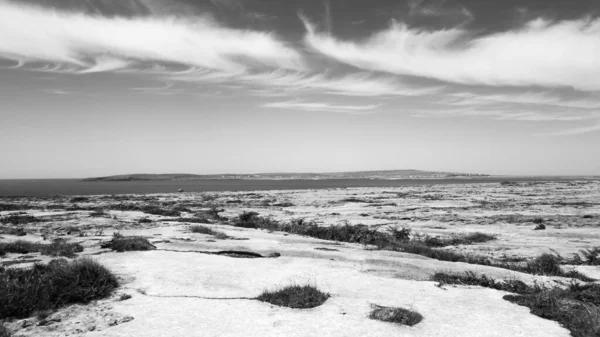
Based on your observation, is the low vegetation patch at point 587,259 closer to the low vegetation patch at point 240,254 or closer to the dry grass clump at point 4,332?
the low vegetation patch at point 240,254

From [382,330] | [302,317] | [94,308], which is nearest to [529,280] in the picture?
[382,330]

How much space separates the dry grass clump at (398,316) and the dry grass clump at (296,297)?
135 cm

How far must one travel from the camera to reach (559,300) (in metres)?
8.27

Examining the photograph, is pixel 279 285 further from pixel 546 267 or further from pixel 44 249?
pixel 44 249

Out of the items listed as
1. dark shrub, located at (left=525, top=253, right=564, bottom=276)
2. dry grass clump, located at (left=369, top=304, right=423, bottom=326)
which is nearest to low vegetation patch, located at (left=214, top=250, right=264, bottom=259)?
dry grass clump, located at (left=369, top=304, right=423, bottom=326)

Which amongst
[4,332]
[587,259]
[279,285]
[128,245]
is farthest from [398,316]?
[128,245]

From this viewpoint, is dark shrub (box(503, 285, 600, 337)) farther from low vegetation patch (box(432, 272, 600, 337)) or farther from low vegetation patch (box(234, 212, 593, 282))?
low vegetation patch (box(234, 212, 593, 282))

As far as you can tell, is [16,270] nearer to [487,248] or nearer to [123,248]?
[123,248]

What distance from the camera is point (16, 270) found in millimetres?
10297

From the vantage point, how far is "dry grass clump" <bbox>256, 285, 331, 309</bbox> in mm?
8258

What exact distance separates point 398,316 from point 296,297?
7.47 ft

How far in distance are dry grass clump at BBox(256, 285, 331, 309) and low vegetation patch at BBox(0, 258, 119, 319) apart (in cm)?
392

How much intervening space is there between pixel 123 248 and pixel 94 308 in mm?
6980

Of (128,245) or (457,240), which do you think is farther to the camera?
(457,240)
